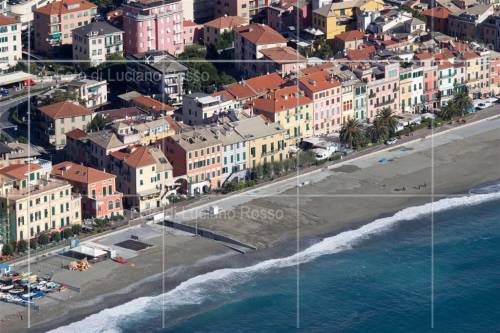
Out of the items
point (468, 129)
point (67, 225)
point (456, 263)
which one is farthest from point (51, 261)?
point (468, 129)

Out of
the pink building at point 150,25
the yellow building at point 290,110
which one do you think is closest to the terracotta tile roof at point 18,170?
the yellow building at point 290,110

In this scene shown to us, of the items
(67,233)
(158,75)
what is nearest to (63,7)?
(158,75)

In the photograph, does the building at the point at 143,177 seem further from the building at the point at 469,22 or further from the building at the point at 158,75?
the building at the point at 469,22

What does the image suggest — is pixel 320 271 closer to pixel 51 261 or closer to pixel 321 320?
pixel 321 320

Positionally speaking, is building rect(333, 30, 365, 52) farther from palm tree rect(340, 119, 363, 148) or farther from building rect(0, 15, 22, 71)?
building rect(0, 15, 22, 71)

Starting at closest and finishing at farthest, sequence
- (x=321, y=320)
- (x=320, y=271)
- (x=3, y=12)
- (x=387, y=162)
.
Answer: (x=321, y=320) < (x=320, y=271) < (x=387, y=162) < (x=3, y=12)

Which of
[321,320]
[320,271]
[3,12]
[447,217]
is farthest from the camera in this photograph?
[3,12]

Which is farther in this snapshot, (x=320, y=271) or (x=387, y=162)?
(x=387, y=162)
